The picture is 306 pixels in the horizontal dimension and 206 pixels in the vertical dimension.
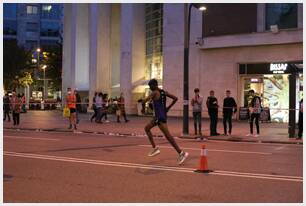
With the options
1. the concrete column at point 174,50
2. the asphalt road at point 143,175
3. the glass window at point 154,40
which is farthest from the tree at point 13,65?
the asphalt road at point 143,175

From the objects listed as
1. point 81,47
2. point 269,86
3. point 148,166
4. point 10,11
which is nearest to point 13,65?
point 81,47

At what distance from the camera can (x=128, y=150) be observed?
13.4 meters

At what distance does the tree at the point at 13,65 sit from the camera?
56.0 metres

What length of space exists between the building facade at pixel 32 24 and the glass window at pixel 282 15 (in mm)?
65510

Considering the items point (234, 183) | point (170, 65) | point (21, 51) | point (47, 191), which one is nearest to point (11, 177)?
point (47, 191)

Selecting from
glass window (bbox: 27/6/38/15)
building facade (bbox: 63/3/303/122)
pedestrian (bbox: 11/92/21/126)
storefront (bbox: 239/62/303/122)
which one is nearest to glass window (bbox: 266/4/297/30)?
building facade (bbox: 63/3/303/122)

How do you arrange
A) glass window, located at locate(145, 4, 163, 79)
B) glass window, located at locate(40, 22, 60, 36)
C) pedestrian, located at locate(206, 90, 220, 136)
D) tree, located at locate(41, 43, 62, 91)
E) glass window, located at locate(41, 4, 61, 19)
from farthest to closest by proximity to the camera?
glass window, located at locate(41, 4, 61, 19), glass window, located at locate(40, 22, 60, 36), tree, located at locate(41, 43, 62, 91), glass window, located at locate(145, 4, 163, 79), pedestrian, located at locate(206, 90, 220, 136)

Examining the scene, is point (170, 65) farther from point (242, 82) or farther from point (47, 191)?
point (47, 191)

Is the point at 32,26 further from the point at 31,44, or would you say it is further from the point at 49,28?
the point at 31,44

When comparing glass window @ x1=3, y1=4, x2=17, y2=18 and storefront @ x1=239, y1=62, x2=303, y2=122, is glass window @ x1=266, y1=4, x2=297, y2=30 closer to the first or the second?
storefront @ x1=239, y1=62, x2=303, y2=122

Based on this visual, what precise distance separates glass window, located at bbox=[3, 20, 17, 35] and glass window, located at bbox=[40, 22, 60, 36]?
15.3 feet

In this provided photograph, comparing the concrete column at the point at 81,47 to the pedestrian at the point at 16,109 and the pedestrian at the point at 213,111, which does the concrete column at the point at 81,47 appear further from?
the pedestrian at the point at 213,111

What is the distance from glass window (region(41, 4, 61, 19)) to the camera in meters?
93.4

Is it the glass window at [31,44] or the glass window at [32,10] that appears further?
the glass window at [32,10]
